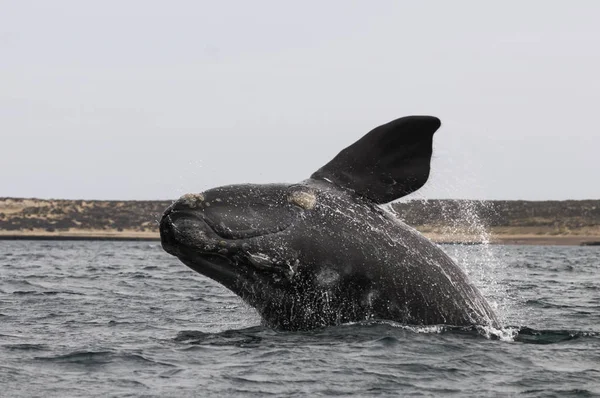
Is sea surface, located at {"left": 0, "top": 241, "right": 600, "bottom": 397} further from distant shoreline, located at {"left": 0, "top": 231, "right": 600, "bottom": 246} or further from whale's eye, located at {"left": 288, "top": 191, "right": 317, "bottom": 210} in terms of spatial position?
distant shoreline, located at {"left": 0, "top": 231, "right": 600, "bottom": 246}

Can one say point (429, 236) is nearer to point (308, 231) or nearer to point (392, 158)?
point (392, 158)

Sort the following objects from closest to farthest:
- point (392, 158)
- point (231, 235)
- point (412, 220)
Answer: point (231, 235) → point (392, 158) → point (412, 220)

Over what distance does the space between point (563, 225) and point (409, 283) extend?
8397cm

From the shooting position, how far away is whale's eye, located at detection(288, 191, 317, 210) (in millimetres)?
10109

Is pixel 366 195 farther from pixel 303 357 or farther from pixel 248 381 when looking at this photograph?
pixel 248 381

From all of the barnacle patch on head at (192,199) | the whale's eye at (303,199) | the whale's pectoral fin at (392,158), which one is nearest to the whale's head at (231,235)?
the barnacle patch on head at (192,199)

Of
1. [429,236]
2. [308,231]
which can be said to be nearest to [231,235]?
[308,231]

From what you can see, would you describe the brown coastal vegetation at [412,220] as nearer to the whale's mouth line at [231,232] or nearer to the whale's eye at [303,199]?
the whale's eye at [303,199]

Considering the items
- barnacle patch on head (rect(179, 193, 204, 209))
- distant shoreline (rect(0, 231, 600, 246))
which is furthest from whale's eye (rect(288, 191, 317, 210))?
distant shoreline (rect(0, 231, 600, 246))

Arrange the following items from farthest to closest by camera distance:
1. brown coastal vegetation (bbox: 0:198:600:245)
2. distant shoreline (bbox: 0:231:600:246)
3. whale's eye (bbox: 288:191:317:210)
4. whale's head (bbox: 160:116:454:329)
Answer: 1. brown coastal vegetation (bbox: 0:198:600:245)
2. distant shoreline (bbox: 0:231:600:246)
3. whale's eye (bbox: 288:191:317:210)
4. whale's head (bbox: 160:116:454:329)

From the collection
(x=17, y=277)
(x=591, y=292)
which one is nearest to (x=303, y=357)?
(x=591, y=292)

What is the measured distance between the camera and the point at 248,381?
28.5 ft

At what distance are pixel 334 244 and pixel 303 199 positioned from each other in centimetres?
56

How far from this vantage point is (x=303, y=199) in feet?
33.3
